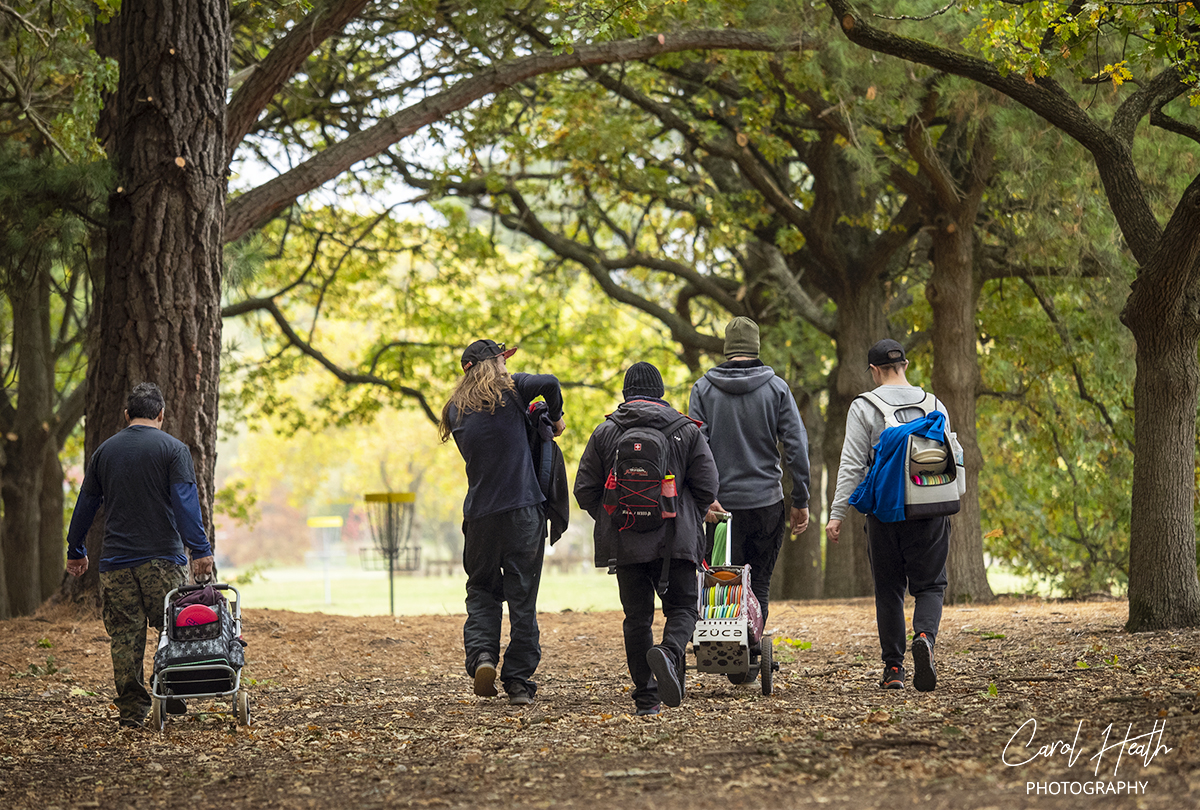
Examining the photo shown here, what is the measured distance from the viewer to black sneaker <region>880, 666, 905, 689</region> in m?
5.97

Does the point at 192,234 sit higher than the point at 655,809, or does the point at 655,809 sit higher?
the point at 192,234

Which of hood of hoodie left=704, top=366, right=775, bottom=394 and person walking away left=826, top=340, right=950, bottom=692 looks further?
hood of hoodie left=704, top=366, right=775, bottom=394

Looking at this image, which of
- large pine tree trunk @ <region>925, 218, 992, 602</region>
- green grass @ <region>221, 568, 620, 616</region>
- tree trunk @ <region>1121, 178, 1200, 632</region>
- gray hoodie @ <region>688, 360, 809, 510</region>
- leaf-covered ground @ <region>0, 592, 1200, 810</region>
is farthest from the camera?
green grass @ <region>221, 568, 620, 616</region>

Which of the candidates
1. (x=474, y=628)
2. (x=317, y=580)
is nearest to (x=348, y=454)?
(x=317, y=580)

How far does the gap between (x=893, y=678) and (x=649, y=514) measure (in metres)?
1.78

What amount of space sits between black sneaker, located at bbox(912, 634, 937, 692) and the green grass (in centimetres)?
1917

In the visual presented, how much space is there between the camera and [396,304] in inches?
832

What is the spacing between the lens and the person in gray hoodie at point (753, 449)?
615 centimetres

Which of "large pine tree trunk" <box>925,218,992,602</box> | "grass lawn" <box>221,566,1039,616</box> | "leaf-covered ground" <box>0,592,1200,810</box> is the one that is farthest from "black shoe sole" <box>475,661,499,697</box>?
"grass lawn" <box>221,566,1039,616</box>

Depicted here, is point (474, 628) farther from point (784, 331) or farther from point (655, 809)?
point (784, 331)

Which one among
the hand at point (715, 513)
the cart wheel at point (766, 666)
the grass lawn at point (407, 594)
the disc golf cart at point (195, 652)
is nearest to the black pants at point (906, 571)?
the cart wheel at point (766, 666)

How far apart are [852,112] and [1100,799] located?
360 inches

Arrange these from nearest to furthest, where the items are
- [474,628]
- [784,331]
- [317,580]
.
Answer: [474,628] → [784,331] → [317,580]

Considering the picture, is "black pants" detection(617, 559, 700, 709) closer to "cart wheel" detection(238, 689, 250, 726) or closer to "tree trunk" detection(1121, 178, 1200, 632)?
"cart wheel" detection(238, 689, 250, 726)
